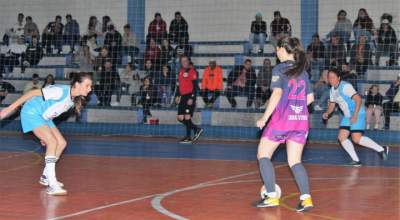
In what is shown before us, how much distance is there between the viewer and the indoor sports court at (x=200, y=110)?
314 inches

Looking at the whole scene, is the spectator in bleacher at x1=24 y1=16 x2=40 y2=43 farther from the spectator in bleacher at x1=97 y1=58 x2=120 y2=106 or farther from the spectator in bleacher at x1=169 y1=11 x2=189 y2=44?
the spectator in bleacher at x1=169 y1=11 x2=189 y2=44

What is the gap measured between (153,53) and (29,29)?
5.81m

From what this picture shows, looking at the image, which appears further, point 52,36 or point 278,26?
point 52,36

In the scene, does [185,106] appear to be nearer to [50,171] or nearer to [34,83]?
[34,83]

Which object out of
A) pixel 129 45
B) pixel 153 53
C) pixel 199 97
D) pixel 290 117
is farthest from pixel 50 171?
pixel 129 45

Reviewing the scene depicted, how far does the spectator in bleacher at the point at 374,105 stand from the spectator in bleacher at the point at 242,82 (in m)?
3.60

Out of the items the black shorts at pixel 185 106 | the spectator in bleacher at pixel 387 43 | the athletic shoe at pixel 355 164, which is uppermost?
the spectator in bleacher at pixel 387 43

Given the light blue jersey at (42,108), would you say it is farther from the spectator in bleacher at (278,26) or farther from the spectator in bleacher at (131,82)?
the spectator in bleacher at (278,26)

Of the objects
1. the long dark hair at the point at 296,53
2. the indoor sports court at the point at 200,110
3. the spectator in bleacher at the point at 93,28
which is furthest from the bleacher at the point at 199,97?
the long dark hair at the point at 296,53

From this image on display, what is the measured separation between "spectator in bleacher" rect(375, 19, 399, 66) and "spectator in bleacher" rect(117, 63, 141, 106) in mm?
7728

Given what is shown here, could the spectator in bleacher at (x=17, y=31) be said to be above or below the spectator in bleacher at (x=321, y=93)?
above

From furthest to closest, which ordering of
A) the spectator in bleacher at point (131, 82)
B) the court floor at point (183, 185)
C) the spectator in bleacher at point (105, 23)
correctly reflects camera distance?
the spectator in bleacher at point (105, 23) < the spectator in bleacher at point (131, 82) < the court floor at point (183, 185)

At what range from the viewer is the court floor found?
766 centimetres

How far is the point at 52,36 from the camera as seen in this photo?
86.0 feet
